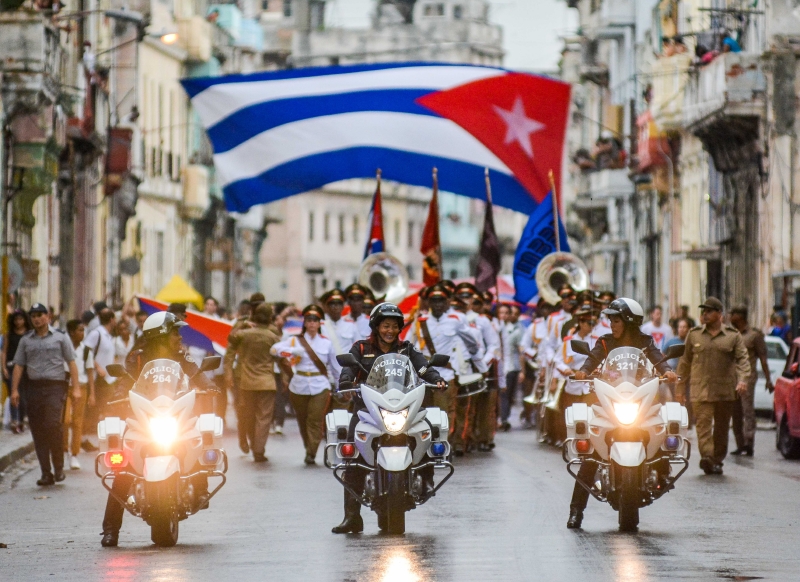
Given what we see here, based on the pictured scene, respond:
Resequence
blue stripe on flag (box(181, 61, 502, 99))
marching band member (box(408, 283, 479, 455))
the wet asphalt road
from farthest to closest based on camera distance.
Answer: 1. blue stripe on flag (box(181, 61, 502, 99))
2. marching band member (box(408, 283, 479, 455))
3. the wet asphalt road

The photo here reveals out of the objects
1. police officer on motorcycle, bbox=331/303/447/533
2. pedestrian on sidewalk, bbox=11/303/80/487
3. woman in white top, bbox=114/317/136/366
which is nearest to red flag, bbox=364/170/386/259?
woman in white top, bbox=114/317/136/366

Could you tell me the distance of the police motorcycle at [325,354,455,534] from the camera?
43.3 feet

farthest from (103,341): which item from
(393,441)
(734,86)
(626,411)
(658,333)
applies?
(734,86)

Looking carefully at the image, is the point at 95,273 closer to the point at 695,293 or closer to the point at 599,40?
the point at 695,293

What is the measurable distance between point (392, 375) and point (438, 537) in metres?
1.14

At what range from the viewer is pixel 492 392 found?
23922mm

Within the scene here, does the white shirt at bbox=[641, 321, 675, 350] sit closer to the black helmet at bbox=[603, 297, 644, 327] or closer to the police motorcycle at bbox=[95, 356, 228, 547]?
the black helmet at bbox=[603, 297, 644, 327]

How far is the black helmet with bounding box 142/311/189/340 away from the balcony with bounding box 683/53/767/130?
26.1 m

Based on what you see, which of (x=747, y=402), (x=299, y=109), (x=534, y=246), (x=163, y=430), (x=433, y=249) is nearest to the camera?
(x=163, y=430)

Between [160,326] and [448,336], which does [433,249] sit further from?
[160,326]

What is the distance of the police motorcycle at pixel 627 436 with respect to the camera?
1352cm

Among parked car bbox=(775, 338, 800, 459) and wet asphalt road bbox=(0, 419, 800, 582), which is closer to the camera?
wet asphalt road bbox=(0, 419, 800, 582)

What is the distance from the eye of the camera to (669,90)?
49.0 meters

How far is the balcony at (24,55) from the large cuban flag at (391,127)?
4721 mm
